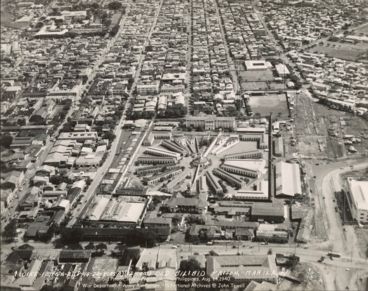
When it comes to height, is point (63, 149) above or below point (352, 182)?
below

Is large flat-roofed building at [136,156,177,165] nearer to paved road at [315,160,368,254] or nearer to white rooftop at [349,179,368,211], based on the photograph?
paved road at [315,160,368,254]

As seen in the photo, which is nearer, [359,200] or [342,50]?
[359,200]

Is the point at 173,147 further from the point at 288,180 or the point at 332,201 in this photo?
the point at 332,201

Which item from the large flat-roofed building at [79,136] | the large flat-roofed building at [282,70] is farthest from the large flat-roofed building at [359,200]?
the large flat-roofed building at [282,70]

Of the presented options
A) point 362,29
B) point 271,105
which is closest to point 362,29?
point 362,29

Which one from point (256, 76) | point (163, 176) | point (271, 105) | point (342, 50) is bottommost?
point (342, 50)

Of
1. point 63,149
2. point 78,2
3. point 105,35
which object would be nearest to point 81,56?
point 105,35

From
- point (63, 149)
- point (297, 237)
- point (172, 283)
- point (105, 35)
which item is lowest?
point (105, 35)

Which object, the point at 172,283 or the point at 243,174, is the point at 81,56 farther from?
the point at 172,283
